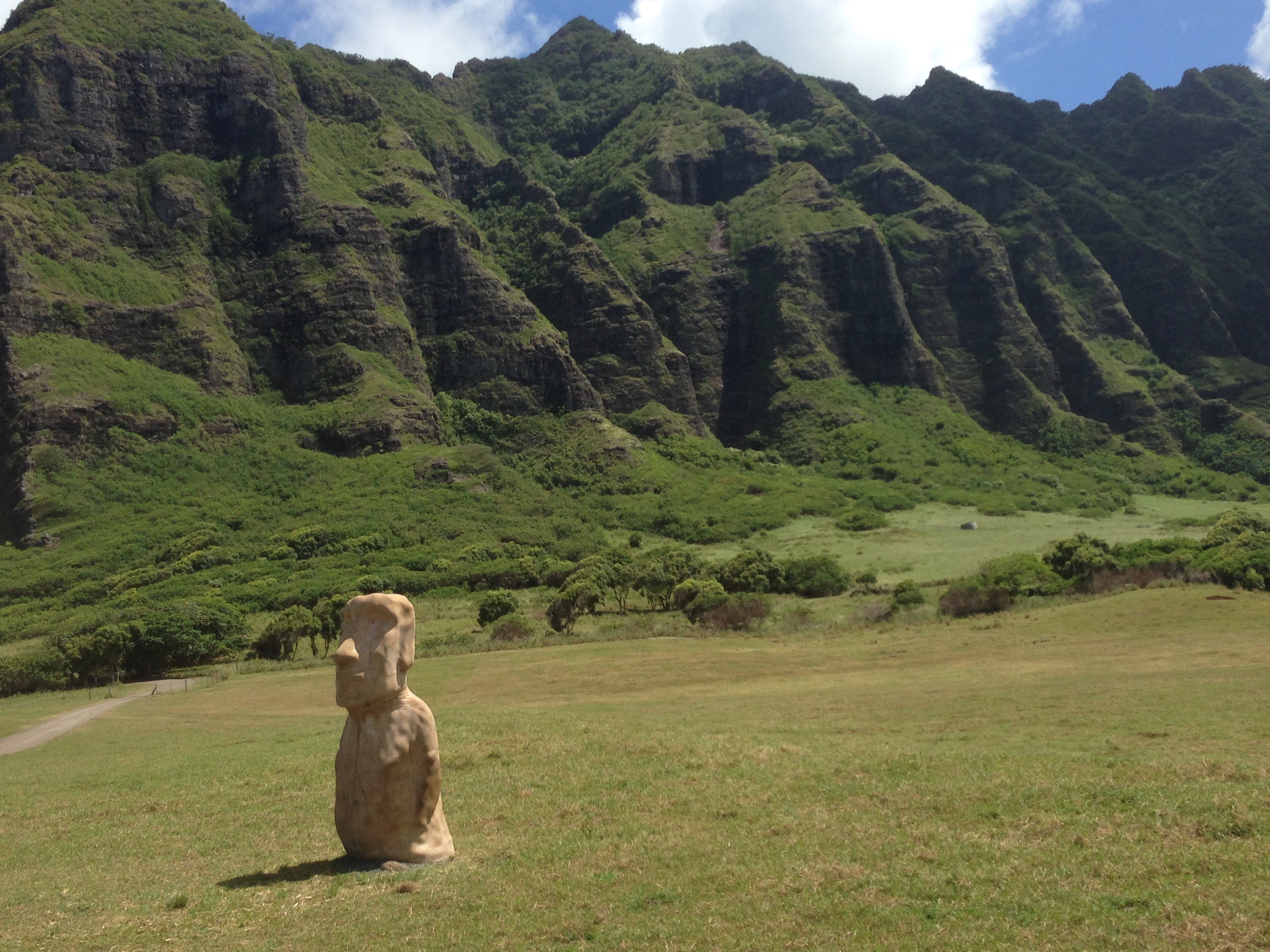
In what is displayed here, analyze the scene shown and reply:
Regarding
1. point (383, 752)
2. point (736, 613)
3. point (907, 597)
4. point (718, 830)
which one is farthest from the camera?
point (907, 597)

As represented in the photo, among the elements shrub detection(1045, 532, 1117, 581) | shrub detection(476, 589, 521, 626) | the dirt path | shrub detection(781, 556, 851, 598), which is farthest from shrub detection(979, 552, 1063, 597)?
the dirt path

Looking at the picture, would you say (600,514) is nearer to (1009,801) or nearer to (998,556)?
(998,556)

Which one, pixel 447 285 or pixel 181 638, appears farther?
pixel 447 285

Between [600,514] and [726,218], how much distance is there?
98.1 metres

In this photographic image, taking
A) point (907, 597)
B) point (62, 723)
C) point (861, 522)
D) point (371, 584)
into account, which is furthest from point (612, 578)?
point (861, 522)

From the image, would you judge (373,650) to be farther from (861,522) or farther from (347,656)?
(861,522)

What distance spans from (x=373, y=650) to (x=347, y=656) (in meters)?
0.37

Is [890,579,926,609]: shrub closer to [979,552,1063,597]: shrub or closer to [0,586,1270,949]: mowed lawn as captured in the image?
[979,552,1063,597]: shrub

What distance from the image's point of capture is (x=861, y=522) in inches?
4478

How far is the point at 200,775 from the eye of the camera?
75.3 feet

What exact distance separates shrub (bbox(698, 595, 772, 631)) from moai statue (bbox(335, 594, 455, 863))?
1896 inches

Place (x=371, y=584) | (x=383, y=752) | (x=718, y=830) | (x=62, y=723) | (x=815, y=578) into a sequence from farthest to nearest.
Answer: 1. (x=815, y=578)
2. (x=371, y=584)
3. (x=62, y=723)
4. (x=718, y=830)
5. (x=383, y=752)

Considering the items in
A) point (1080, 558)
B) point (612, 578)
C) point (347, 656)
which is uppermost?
point (347, 656)

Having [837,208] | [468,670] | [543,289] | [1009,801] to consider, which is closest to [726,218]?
[837,208]
